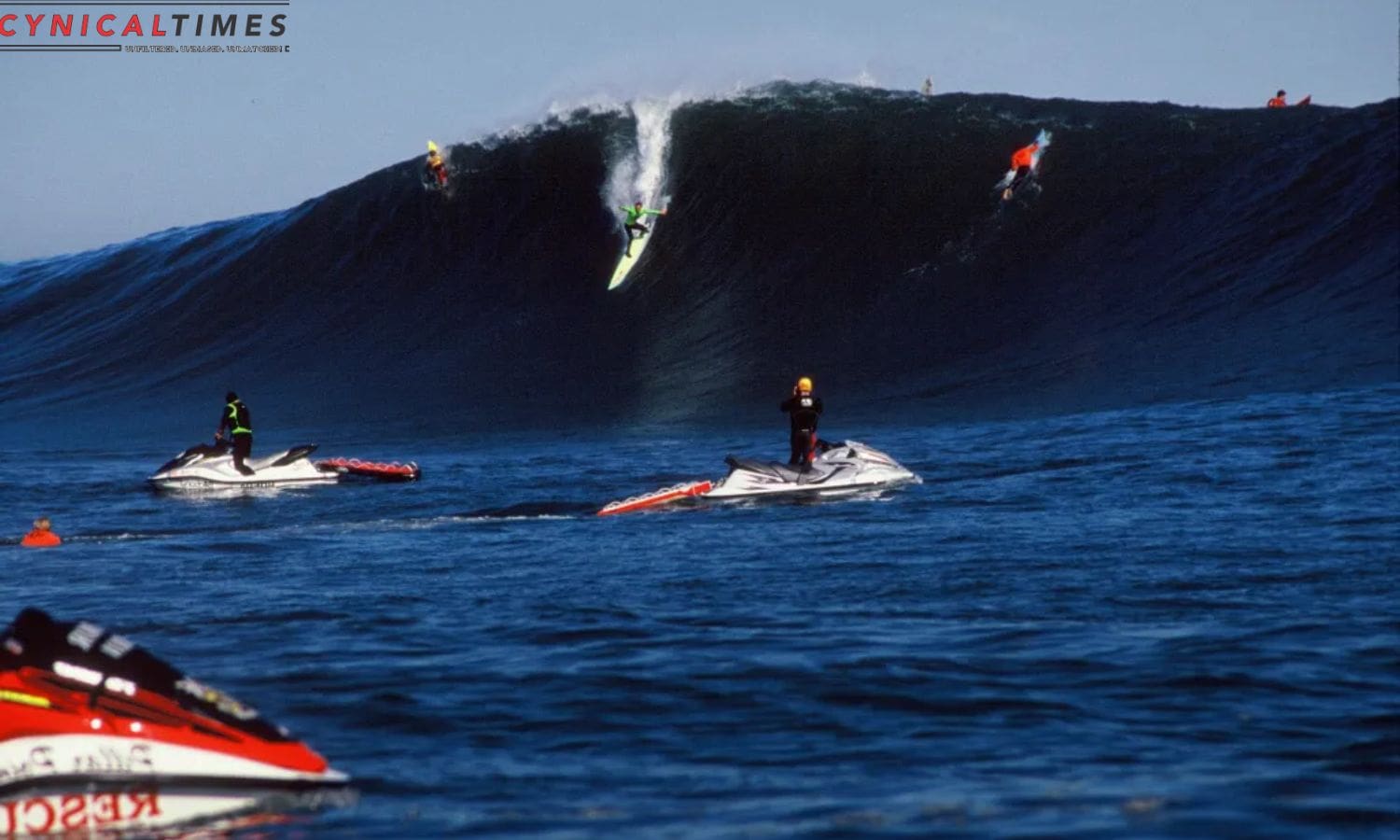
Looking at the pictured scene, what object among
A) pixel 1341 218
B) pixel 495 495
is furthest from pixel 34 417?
pixel 1341 218

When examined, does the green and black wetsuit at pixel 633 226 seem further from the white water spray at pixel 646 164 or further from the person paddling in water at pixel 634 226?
the white water spray at pixel 646 164

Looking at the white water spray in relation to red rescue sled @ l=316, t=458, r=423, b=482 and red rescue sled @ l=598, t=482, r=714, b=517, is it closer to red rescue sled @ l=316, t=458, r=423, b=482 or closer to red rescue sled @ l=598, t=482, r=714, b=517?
red rescue sled @ l=316, t=458, r=423, b=482

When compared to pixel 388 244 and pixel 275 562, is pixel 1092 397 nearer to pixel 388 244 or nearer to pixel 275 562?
pixel 275 562

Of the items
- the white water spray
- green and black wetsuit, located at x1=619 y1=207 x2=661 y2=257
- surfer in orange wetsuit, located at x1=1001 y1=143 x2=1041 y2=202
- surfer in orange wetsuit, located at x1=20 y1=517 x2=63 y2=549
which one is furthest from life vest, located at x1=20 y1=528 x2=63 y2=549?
surfer in orange wetsuit, located at x1=1001 y1=143 x2=1041 y2=202

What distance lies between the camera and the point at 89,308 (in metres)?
44.6

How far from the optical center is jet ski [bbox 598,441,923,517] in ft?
63.3

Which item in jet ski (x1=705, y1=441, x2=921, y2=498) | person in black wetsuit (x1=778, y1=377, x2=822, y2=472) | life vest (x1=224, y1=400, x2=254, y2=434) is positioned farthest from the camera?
life vest (x1=224, y1=400, x2=254, y2=434)

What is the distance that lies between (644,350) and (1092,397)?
10.9 m

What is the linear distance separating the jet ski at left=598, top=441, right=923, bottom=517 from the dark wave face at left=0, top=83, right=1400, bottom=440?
6.47 meters

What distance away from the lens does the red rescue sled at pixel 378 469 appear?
23.0 m

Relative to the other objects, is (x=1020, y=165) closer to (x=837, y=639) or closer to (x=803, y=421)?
(x=803, y=421)

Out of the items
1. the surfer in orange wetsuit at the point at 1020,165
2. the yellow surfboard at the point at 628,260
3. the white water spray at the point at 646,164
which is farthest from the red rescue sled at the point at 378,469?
the surfer in orange wetsuit at the point at 1020,165

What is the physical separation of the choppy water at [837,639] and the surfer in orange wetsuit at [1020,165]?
15.1 meters

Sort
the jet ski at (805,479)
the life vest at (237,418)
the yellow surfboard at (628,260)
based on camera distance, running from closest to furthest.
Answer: the jet ski at (805,479) → the life vest at (237,418) → the yellow surfboard at (628,260)
